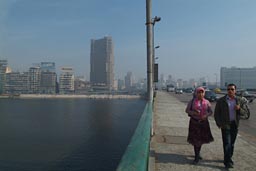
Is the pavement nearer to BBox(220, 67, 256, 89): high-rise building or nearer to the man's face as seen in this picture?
the man's face

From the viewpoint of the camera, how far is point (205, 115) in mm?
5949

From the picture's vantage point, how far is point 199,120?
235 inches

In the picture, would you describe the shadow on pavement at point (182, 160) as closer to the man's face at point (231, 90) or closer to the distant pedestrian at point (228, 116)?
the distant pedestrian at point (228, 116)

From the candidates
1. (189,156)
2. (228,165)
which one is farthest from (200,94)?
(189,156)

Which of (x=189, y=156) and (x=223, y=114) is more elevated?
(x=223, y=114)

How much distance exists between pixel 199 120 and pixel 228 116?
0.58m

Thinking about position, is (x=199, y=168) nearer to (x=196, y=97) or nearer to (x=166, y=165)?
(x=166, y=165)

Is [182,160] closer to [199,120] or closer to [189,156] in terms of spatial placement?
[189,156]

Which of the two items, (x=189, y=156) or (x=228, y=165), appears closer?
(x=228, y=165)

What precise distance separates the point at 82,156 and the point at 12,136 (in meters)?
13.6

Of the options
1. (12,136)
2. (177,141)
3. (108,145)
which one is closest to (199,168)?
(177,141)

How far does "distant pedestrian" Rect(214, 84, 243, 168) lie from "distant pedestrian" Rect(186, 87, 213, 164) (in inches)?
10.0

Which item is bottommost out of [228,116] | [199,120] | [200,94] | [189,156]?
[189,156]

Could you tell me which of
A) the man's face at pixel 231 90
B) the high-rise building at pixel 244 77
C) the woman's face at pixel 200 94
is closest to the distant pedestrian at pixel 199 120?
the woman's face at pixel 200 94
